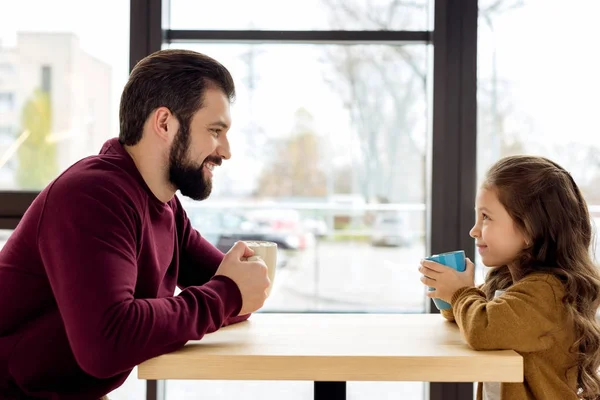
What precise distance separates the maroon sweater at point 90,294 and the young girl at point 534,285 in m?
0.48

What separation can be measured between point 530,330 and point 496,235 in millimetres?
277

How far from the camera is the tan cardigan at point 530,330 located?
49.5 inches

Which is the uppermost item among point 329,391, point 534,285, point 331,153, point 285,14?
point 285,14

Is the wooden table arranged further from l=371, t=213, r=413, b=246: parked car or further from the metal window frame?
l=371, t=213, r=413, b=246: parked car

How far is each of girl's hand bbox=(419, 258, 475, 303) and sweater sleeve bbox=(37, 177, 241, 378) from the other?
0.46 meters

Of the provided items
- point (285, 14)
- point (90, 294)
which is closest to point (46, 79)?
point (285, 14)

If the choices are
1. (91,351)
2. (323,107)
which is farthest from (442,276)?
(323,107)

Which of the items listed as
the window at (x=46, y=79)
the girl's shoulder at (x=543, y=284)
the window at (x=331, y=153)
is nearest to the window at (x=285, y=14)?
the window at (x=331, y=153)

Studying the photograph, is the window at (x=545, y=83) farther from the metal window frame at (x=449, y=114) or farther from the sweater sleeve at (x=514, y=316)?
the sweater sleeve at (x=514, y=316)

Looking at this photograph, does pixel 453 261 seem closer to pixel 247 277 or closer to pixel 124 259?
pixel 247 277

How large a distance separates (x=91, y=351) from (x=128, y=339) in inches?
2.4

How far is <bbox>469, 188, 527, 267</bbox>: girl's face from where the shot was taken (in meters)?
1.50

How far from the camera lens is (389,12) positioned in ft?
7.49

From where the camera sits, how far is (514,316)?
4.24 feet
